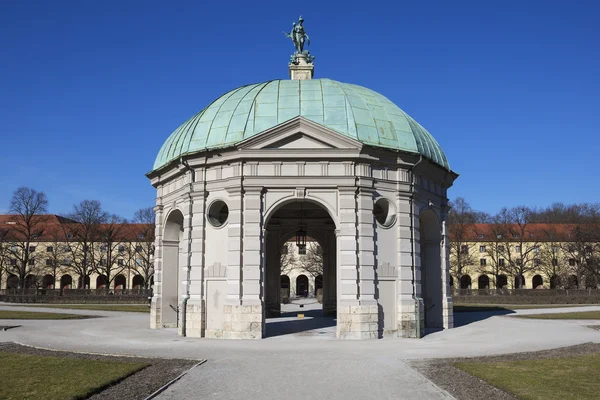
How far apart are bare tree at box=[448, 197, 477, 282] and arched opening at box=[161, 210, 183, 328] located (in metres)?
55.3

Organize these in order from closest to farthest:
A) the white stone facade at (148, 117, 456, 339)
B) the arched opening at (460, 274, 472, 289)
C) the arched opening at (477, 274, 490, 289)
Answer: the white stone facade at (148, 117, 456, 339) < the arched opening at (477, 274, 490, 289) < the arched opening at (460, 274, 472, 289)

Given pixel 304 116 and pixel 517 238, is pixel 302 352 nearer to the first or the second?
pixel 304 116

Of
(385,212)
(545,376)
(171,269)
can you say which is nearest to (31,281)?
(171,269)

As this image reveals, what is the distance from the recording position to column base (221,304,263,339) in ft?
84.5

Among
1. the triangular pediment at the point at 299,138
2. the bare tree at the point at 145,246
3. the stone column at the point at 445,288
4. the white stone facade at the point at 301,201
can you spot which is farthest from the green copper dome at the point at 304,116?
the bare tree at the point at 145,246

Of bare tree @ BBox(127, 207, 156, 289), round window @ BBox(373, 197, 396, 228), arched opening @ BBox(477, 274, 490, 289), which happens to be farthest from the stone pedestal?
arched opening @ BBox(477, 274, 490, 289)

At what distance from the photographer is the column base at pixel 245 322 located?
84.5 ft

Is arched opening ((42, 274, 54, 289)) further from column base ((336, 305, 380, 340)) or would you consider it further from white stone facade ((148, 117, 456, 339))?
column base ((336, 305, 380, 340))

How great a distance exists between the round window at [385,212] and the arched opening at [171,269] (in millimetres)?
Answer: 10989

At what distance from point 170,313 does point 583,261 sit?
2806 inches

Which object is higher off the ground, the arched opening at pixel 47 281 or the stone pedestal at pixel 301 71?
the stone pedestal at pixel 301 71

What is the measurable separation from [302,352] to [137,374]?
21.8 ft

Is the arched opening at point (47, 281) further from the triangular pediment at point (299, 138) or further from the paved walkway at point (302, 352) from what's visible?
the triangular pediment at point (299, 138)

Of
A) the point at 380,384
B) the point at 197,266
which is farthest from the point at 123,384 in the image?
the point at 197,266
